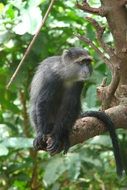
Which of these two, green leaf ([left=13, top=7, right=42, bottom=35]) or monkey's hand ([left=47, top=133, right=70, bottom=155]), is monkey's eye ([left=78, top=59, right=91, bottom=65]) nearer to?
green leaf ([left=13, top=7, right=42, bottom=35])

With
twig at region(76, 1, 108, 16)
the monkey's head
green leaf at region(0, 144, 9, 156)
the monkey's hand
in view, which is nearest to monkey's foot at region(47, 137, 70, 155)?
the monkey's hand

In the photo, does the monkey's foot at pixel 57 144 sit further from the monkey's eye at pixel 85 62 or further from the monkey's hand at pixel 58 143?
the monkey's eye at pixel 85 62

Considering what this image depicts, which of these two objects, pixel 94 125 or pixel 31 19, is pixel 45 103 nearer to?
pixel 31 19

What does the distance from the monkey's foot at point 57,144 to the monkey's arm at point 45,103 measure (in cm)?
10

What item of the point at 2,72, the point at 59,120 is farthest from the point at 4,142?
the point at 2,72

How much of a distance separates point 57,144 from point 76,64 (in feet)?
1.71

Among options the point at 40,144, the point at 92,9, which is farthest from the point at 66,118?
the point at 92,9

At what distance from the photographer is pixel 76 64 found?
7.41ft

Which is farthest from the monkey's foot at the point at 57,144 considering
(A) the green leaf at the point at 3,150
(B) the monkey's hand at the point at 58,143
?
(A) the green leaf at the point at 3,150

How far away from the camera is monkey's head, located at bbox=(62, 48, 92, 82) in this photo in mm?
2180

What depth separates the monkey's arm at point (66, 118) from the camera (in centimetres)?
193

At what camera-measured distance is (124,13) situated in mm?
1427

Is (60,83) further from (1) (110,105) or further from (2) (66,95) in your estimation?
(1) (110,105)

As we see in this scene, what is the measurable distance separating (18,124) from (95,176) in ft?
1.96
